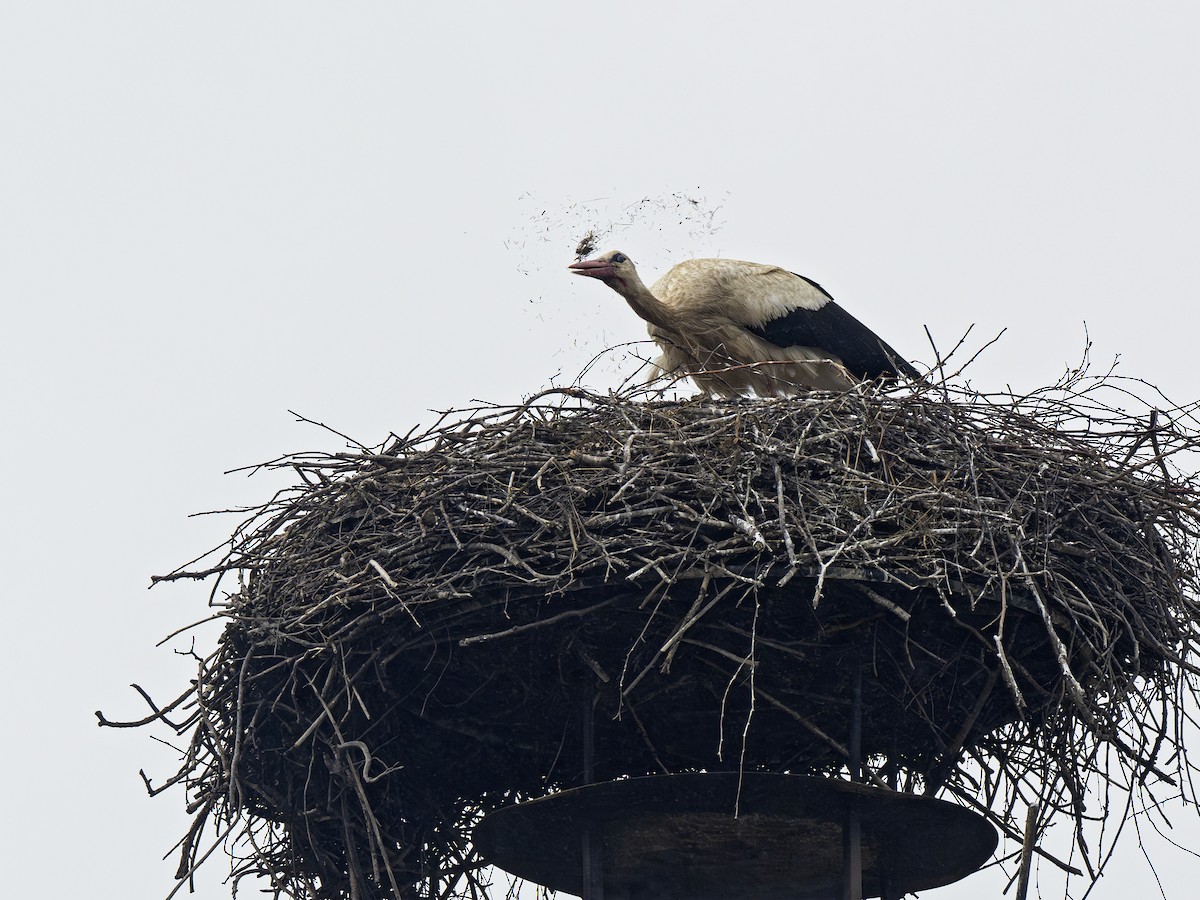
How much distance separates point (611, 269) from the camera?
33.8 ft

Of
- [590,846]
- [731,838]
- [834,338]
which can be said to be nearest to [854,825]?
[731,838]

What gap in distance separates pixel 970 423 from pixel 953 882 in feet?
6.26

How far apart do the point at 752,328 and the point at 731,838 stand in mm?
3762

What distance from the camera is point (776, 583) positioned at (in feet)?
21.6

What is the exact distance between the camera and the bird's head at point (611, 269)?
10.3 meters

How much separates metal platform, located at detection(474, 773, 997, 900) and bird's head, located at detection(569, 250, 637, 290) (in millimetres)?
3668

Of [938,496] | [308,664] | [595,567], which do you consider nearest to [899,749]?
[938,496]

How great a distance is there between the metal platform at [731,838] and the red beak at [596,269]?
368cm

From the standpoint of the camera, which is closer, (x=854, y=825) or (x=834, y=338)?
(x=854, y=825)

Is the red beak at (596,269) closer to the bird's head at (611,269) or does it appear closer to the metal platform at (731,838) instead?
the bird's head at (611,269)

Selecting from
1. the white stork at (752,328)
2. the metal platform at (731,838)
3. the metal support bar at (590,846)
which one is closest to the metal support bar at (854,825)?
the metal platform at (731,838)

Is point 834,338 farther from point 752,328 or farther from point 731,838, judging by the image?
point 731,838

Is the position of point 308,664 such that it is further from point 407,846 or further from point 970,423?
point 970,423

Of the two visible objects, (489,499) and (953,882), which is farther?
(953,882)
